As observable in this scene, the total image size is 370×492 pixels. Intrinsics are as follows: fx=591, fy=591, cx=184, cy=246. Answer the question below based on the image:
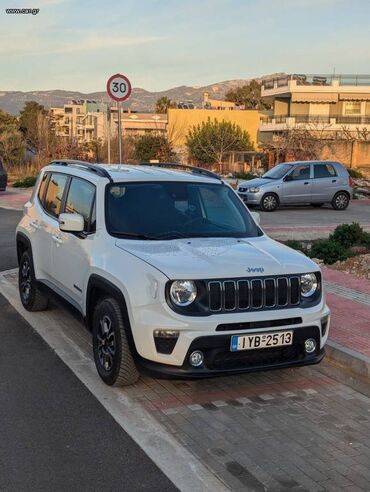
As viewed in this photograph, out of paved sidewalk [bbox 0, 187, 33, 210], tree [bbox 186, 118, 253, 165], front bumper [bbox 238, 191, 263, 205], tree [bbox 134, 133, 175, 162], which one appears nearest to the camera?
front bumper [bbox 238, 191, 263, 205]

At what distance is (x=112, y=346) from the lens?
4859 millimetres

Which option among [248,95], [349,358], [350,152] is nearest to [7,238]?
[349,358]

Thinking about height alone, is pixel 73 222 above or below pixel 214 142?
above

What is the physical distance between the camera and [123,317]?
4.63 meters

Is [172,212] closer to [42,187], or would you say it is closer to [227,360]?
[227,360]

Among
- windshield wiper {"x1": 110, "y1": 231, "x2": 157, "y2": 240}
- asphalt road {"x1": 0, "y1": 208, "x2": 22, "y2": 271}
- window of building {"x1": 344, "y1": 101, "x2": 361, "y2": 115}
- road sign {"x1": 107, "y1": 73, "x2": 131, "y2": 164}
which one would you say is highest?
window of building {"x1": 344, "y1": 101, "x2": 361, "y2": 115}

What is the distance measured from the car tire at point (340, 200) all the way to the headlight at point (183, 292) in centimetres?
1663

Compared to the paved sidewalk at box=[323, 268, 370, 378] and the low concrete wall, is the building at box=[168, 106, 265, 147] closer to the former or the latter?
the low concrete wall

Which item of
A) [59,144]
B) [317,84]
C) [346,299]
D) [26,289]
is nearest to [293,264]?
[346,299]

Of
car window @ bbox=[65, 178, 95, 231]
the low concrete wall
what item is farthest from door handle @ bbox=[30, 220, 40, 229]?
the low concrete wall

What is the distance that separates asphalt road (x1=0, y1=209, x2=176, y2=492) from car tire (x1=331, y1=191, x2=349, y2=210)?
16.0 m

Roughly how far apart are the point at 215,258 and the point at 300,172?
51.5 ft

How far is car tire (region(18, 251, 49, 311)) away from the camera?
6961 millimetres

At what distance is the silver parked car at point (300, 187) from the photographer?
19.2 m
